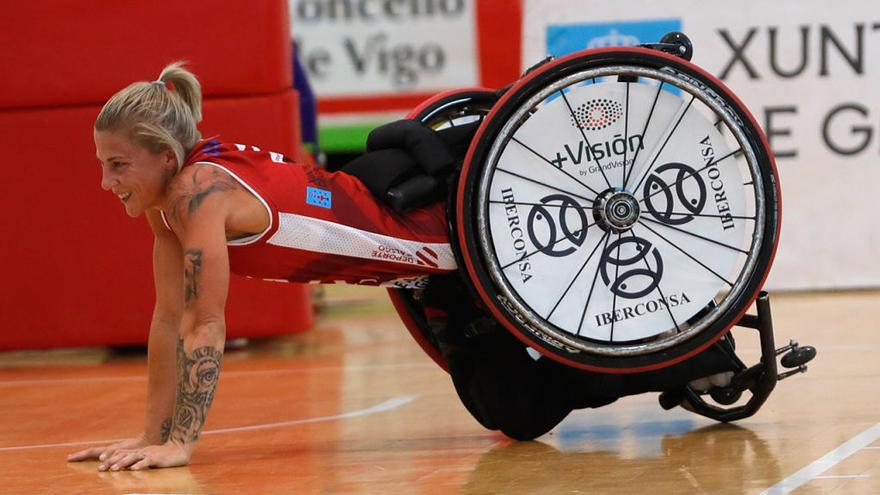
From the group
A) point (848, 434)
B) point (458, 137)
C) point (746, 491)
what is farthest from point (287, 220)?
point (848, 434)

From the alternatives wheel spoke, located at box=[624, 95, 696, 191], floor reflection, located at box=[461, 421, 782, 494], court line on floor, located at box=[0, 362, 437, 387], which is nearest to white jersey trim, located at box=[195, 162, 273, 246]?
floor reflection, located at box=[461, 421, 782, 494]

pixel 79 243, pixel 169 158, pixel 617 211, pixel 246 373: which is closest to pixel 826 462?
pixel 617 211

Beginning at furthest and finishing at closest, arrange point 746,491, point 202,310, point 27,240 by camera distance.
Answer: point 27,240 < point 202,310 < point 746,491

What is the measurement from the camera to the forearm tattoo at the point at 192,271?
2.72 m

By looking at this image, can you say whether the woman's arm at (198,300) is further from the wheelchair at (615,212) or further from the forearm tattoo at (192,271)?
the wheelchair at (615,212)

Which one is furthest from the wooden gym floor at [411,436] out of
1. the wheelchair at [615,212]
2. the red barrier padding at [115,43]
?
the red barrier padding at [115,43]

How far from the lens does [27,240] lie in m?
4.76

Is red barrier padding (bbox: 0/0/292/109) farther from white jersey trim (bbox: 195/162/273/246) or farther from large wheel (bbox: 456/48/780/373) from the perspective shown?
large wheel (bbox: 456/48/780/373)

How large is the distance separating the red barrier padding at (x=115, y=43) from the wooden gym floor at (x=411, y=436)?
3.36 ft

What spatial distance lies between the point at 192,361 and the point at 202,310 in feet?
0.36

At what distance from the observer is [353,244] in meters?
2.91

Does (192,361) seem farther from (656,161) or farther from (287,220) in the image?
(656,161)

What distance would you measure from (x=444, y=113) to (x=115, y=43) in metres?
1.92

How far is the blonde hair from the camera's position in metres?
2.77
